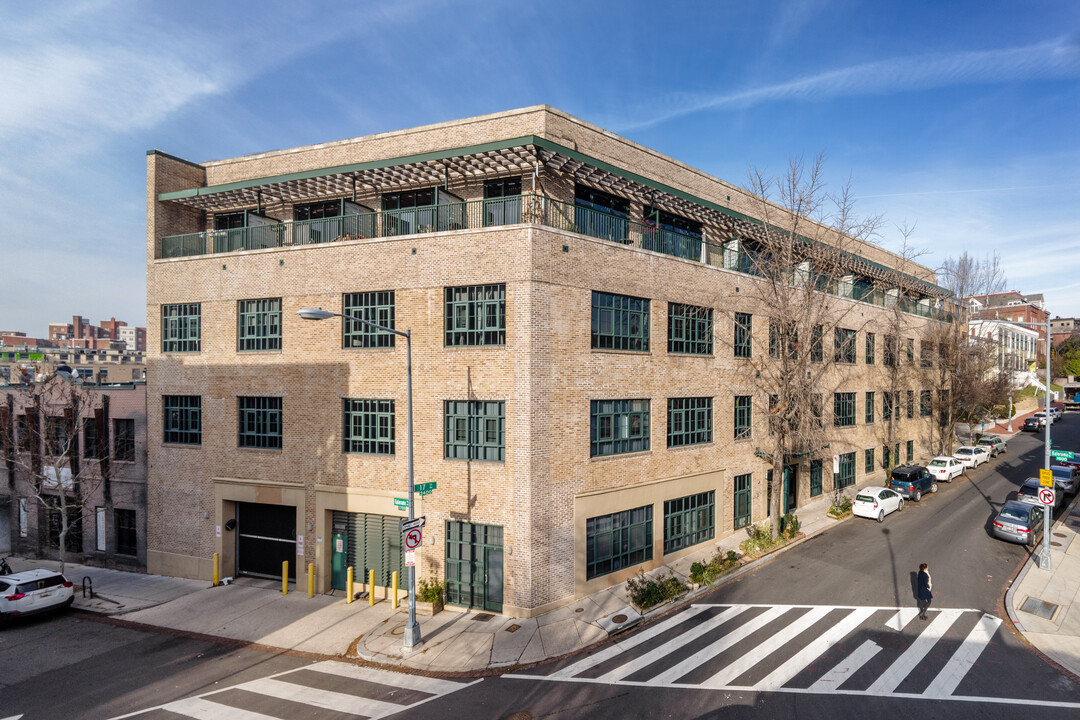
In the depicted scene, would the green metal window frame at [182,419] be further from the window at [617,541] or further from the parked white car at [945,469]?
the parked white car at [945,469]

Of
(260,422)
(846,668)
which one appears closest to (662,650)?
(846,668)

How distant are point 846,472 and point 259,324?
105ft

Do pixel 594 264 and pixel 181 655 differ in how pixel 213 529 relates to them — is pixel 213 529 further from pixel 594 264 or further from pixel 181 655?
pixel 594 264

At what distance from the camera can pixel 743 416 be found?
24203 millimetres

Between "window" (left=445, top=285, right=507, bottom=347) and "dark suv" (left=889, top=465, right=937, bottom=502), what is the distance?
969 inches

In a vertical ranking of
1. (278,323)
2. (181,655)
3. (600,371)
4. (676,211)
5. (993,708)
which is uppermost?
(676,211)

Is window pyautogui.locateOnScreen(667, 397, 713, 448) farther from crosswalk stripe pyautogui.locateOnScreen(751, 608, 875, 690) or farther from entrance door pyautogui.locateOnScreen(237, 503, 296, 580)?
entrance door pyautogui.locateOnScreen(237, 503, 296, 580)

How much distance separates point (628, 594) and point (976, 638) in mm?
9398

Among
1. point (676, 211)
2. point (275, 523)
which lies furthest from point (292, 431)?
point (676, 211)

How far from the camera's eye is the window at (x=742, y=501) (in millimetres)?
23531

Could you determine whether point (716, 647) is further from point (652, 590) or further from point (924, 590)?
point (924, 590)

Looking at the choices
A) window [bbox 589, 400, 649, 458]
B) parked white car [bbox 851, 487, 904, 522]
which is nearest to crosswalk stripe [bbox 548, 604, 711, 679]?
window [bbox 589, 400, 649, 458]

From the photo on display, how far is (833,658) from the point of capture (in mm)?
13094

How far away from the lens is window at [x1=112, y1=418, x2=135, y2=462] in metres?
22.8
